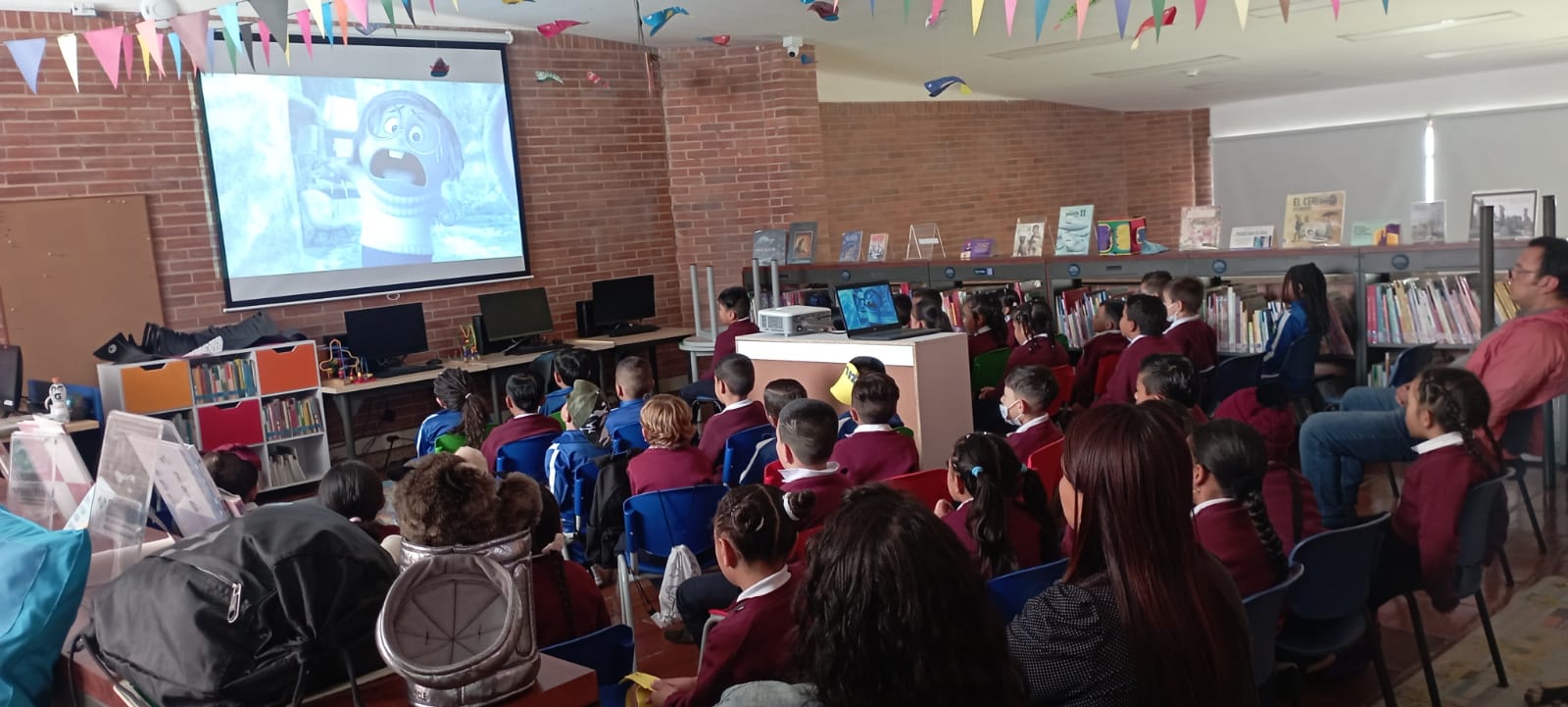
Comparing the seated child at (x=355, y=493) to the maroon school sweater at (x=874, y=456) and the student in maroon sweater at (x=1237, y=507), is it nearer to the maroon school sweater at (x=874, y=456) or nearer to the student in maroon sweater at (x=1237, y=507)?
the maroon school sweater at (x=874, y=456)

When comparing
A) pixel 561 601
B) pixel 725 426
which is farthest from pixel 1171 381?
pixel 561 601

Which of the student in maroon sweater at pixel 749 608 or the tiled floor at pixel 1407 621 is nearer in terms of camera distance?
the student in maroon sweater at pixel 749 608

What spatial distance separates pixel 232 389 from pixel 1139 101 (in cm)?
915

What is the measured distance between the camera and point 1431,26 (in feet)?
25.5

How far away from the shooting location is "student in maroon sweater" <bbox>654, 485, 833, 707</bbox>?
1992mm

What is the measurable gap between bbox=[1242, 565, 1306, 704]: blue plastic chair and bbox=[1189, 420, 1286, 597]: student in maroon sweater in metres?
0.08

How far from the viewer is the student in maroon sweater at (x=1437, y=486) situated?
9.41 feet

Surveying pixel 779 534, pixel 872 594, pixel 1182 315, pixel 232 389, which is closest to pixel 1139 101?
pixel 1182 315

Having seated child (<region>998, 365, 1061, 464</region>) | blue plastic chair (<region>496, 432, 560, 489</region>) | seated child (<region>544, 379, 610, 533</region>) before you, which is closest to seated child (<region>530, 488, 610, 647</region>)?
seated child (<region>544, 379, 610, 533</region>)

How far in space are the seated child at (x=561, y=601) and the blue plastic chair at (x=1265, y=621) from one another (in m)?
1.35

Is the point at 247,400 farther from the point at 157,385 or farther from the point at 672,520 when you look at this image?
the point at 672,520

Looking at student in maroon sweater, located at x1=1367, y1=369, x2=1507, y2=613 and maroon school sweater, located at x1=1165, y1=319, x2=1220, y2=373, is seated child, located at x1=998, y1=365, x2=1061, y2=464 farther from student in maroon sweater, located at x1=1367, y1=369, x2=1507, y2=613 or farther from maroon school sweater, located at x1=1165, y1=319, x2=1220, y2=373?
maroon school sweater, located at x1=1165, y1=319, x2=1220, y2=373

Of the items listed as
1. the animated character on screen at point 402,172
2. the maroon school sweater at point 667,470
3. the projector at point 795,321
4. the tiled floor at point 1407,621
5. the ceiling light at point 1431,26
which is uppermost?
the ceiling light at point 1431,26

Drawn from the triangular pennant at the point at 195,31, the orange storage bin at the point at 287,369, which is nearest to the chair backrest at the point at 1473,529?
the triangular pennant at the point at 195,31
